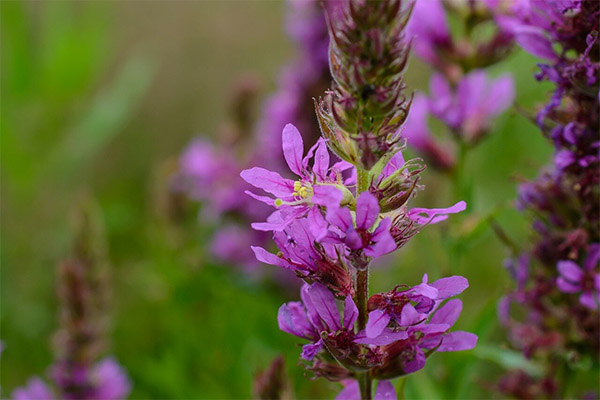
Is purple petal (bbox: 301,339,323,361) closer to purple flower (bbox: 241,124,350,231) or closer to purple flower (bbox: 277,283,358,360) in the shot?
purple flower (bbox: 277,283,358,360)

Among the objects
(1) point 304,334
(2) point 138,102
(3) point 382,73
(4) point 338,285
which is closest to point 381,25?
(3) point 382,73

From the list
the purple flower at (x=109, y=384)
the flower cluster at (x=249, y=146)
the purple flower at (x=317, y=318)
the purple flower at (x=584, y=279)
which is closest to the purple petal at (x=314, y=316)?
the purple flower at (x=317, y=318)

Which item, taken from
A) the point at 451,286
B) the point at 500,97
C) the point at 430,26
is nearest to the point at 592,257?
the point at 451,286

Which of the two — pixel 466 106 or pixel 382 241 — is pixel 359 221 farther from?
pixel 466 106

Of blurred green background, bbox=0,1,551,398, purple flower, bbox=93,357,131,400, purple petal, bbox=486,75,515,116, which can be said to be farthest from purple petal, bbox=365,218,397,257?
purple flower, bbox=93,357,131,400

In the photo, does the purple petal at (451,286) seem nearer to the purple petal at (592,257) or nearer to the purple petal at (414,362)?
the purple petal at (414,362)

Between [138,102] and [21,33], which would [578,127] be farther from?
[138,102]
